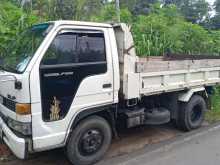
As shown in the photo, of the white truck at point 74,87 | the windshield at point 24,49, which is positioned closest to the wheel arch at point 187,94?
the white truck at point 74,87

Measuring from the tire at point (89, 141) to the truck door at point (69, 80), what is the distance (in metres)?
0.26

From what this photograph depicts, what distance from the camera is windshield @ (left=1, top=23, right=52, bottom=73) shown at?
399cm

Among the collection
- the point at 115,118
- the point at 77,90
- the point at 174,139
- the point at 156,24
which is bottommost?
the point at 174,139

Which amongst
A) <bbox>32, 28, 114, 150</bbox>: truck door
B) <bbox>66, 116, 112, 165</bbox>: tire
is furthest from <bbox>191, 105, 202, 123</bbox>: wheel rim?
<bbox>32, 28, 114, 150</bbox>: truck door

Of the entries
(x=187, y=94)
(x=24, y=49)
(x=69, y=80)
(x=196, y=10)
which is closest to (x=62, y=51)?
(x=69, y=80)

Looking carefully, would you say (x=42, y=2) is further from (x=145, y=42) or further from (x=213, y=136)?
(x=213, y=136)

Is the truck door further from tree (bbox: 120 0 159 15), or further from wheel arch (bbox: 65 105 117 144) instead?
tree (bbox: 120 0 159 15)

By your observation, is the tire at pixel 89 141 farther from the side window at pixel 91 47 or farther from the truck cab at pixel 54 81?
the side window at pixel 91 47

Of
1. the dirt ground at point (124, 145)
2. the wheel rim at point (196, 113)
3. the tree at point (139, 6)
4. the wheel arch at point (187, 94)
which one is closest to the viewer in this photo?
the dirt ground at point (124, 145)

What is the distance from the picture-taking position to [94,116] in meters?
4.55

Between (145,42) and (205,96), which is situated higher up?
(145,42)

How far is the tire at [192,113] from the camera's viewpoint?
19.9 feet

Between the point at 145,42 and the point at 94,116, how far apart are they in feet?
17.5

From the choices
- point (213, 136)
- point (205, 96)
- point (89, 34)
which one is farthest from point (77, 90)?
point (205, 96)
